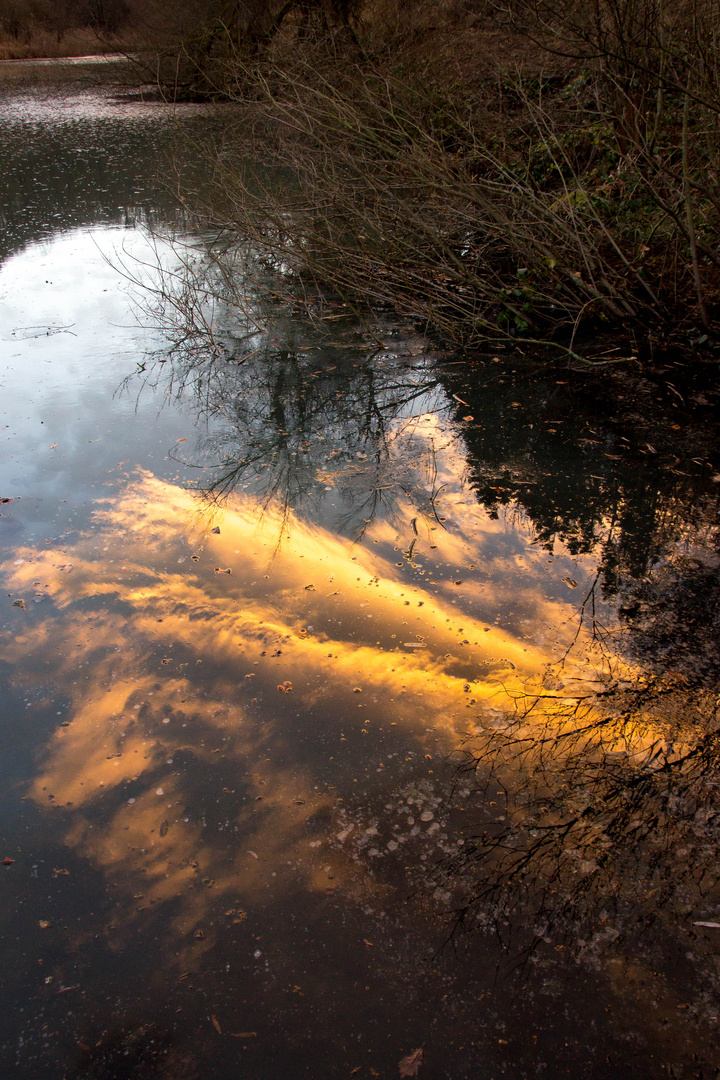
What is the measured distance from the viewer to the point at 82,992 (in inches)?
88.6

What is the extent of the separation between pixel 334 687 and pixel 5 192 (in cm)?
1235

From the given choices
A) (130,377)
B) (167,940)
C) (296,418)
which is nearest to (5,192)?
(130,377)

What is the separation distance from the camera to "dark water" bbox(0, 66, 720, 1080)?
218 cm

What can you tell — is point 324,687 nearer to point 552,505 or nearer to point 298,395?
point 552,505

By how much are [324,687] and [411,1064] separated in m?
1.53

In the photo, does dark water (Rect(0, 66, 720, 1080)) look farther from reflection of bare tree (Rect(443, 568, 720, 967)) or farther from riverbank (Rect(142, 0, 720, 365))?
riverbank (Rect(142, 0, 720, 365))

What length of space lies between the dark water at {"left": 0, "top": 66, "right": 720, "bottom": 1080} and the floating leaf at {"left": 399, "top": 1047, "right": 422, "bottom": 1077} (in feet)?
0.04

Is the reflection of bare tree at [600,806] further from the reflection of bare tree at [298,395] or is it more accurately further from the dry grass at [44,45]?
the dry grass at [44,45]

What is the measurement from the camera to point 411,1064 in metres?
2.05

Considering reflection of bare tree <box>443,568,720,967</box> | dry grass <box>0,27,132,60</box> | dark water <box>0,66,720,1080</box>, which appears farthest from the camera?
dry grass <box>0,27,132,60</box>

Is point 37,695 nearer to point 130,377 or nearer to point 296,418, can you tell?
point 296,418

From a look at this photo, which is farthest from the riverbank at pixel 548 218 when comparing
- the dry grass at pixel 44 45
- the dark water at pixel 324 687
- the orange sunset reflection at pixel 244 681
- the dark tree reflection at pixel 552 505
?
the dry grass at pixel 44 45

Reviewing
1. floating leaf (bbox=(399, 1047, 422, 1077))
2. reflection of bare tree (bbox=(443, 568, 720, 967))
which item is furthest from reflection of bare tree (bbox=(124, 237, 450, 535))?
floating leaf (bbox=(399, 1047, 422, 1077))

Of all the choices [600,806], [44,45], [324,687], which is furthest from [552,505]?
[44,45]
